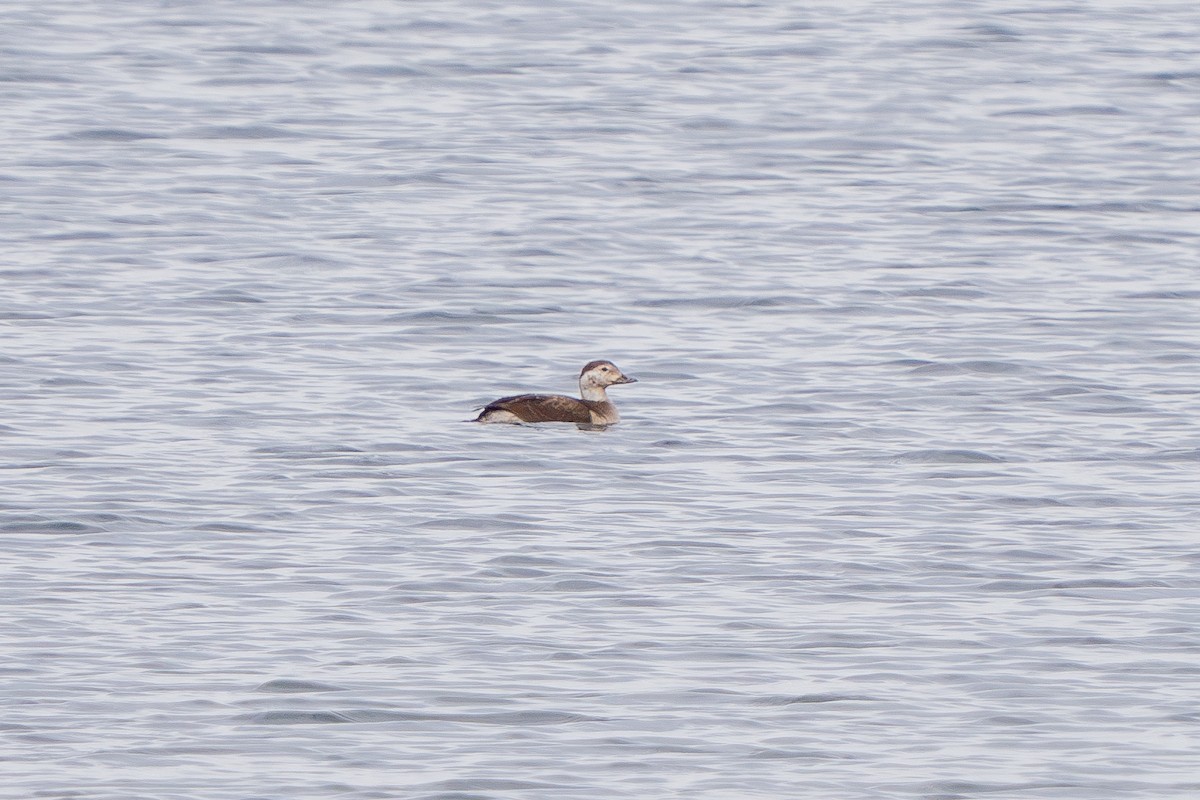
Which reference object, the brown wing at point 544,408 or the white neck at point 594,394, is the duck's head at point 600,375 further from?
the brown wing at point 544,408

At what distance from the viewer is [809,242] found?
22.7m

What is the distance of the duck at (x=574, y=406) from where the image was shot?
16.0 meters

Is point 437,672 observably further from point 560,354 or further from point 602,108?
point 602,108

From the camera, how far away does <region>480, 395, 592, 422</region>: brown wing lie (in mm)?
16016

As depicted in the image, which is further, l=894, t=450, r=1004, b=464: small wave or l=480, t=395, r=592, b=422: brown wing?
l=480, t=395, r=592, b=422: brown wing

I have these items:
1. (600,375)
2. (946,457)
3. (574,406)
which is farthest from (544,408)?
(946,457)

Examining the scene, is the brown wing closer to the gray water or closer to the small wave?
the gray water

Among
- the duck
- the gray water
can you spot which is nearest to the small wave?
the gray water

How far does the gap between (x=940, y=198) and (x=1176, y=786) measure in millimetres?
15539

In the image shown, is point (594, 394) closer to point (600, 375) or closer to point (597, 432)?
point (600, 375)

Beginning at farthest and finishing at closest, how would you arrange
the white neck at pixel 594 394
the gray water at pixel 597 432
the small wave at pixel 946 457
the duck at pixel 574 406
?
the white neck at pixel 594 394
the duck at pixel 574 406
the small wave at pixel 946 457
the gray water at pixel 597 432

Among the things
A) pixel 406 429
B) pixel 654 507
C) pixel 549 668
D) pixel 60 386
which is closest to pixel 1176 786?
pixel 549 668

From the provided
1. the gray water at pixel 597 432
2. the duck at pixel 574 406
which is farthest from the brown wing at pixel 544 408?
the gray water at pixel 597 432

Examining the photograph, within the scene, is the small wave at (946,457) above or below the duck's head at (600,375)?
below
